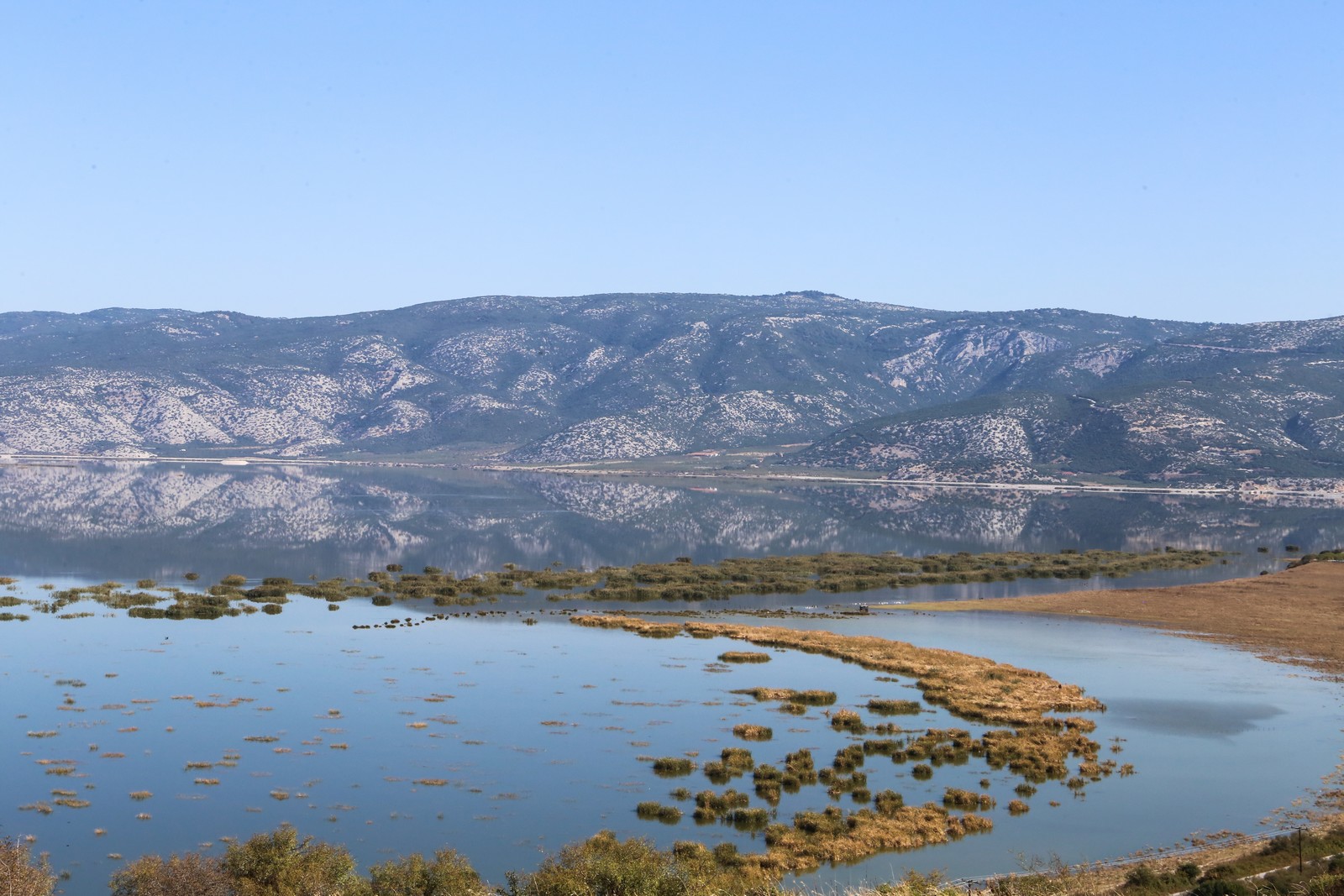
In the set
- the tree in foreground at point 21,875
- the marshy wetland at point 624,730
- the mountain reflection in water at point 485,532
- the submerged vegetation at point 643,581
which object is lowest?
the mountain reflection in water at point 485,532

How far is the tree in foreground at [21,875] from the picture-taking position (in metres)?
29.7

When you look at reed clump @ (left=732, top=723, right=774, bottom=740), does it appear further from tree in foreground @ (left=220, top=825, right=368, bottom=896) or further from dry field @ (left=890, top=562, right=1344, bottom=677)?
dry field @ (left=890, top=562, right=1344, bottom=677)

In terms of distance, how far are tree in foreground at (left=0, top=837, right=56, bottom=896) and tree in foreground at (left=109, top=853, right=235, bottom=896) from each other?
1.75m

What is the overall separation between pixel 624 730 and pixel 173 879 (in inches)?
935

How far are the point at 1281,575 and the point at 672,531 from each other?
67.1 m

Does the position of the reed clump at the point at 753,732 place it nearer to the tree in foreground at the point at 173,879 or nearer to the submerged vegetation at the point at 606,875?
the submerged vegetation at the point at 606,875

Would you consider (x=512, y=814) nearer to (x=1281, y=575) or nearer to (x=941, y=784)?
(x=941, y=784)

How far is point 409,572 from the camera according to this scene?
108 m

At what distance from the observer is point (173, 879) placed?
31.9 metres

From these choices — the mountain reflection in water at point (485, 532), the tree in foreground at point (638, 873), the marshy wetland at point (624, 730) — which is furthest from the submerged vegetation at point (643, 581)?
the tree in foreground at point (638, 873)

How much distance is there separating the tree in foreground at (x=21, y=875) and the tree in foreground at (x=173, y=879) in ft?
5.74

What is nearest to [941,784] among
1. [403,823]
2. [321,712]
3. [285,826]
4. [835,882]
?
[835,882]

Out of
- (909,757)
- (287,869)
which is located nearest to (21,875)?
(287,869)

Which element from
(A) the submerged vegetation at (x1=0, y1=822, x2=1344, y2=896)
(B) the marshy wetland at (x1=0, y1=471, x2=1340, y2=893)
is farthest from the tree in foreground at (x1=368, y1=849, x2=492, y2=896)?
(B) the marshy wetland at (x1=0, y1=471, x2=1340, y2=893)
